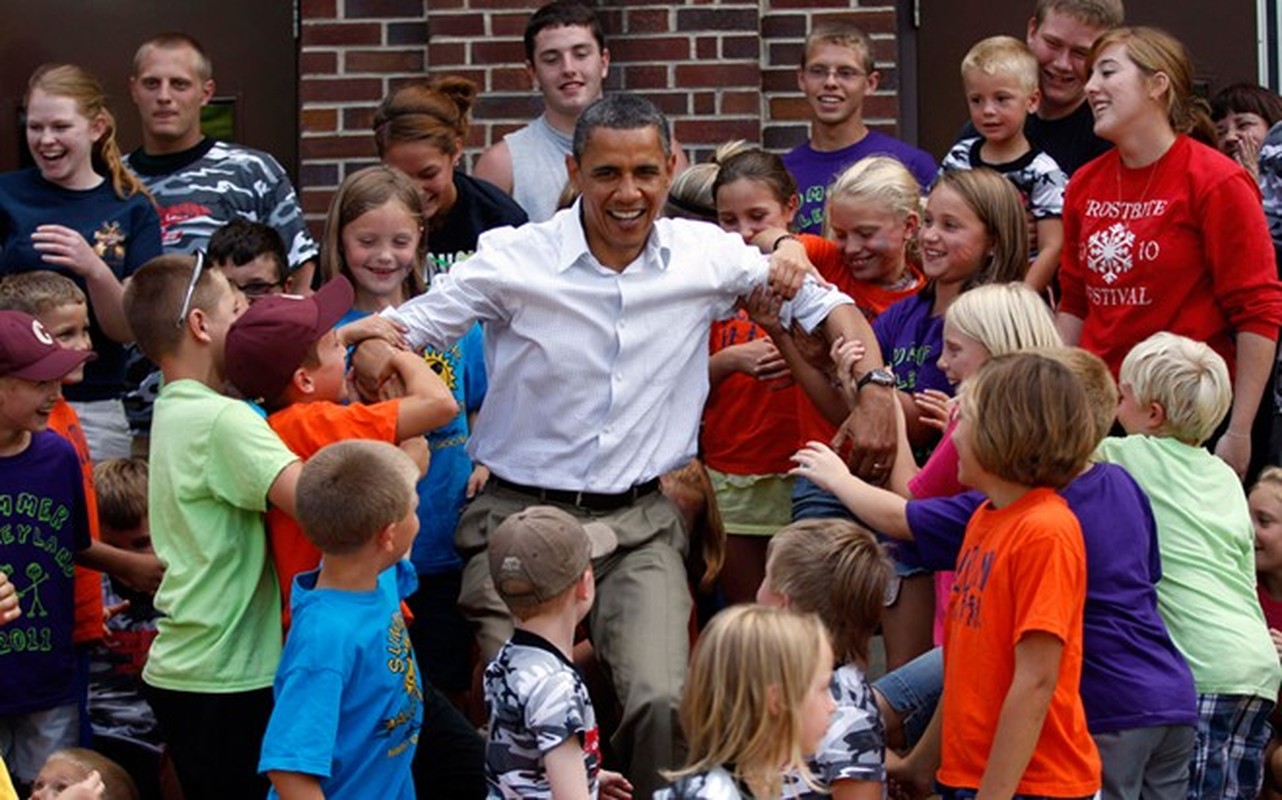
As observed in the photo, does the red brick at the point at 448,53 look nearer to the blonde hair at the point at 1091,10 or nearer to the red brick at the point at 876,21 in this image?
the red brick at the point at 876,21

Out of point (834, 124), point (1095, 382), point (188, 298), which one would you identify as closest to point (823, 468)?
point (1095, 382)

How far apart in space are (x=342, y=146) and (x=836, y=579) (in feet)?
13.0

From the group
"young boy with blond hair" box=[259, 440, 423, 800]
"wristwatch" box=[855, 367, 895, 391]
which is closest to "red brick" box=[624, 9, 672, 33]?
"wristwatch" box=[855, 367, 895, 391]

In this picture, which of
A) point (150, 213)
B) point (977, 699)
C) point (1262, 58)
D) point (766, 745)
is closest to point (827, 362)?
point (977, 699)

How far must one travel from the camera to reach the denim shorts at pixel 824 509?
18.0 ft

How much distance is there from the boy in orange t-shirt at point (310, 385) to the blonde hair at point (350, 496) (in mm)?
334

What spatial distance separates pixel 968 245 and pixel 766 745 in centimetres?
211

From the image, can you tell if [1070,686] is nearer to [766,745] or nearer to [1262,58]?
[766,745]

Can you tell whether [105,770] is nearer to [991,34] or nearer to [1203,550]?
[1203,550]

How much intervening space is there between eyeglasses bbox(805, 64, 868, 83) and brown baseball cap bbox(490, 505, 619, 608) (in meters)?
2.87

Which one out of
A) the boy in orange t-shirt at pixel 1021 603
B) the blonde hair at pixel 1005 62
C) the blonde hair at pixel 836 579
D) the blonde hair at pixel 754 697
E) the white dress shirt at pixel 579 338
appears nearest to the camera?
the blonde hair at pixel 754 697

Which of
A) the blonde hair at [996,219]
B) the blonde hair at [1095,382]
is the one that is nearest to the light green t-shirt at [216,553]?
the blonde hair at [1095,382]

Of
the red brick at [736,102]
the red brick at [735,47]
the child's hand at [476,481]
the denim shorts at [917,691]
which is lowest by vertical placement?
the denim shorts at [917,691]

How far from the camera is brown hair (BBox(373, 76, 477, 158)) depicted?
258 inches
